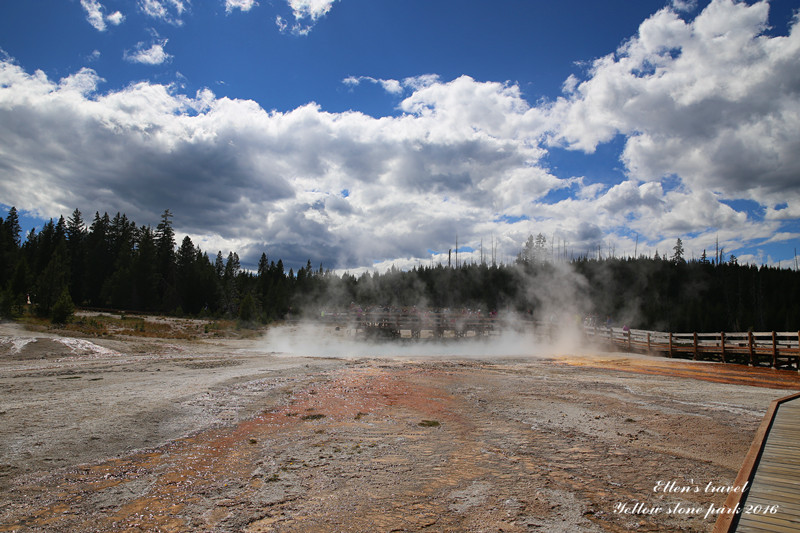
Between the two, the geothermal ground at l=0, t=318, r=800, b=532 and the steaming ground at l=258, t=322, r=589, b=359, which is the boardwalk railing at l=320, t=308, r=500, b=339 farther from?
the geothermal ground at l=0, t=318, r=800, b=532

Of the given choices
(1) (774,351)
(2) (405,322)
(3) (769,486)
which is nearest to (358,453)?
(3) (769,486)

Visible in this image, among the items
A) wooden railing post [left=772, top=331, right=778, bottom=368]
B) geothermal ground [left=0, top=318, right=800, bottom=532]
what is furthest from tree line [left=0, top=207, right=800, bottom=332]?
geothermal ground [left=0, top=318, right=800, bottom=532]

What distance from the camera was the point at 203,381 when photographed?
12.8 meters

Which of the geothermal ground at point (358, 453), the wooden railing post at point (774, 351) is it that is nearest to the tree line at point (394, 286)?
the wooden railing post at point (774, 351)

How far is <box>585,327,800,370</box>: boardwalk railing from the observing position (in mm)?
19984

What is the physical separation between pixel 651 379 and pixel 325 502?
1491cm

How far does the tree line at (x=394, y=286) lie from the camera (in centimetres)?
5550

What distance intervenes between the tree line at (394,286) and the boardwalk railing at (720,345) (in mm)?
9356

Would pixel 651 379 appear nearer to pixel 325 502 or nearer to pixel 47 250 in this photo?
pixel 325 502

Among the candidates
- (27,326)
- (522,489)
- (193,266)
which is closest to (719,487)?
(522,489)

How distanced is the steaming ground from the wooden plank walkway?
26.7 metres

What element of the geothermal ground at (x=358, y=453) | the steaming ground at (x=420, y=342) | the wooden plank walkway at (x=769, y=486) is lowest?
the steaming ground at (x=420, y=342)

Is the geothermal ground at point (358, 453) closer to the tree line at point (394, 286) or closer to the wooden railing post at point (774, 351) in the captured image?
the wooden railing post at point (774, 351)

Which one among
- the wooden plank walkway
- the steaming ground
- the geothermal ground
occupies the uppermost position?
the wooden plank walkway
